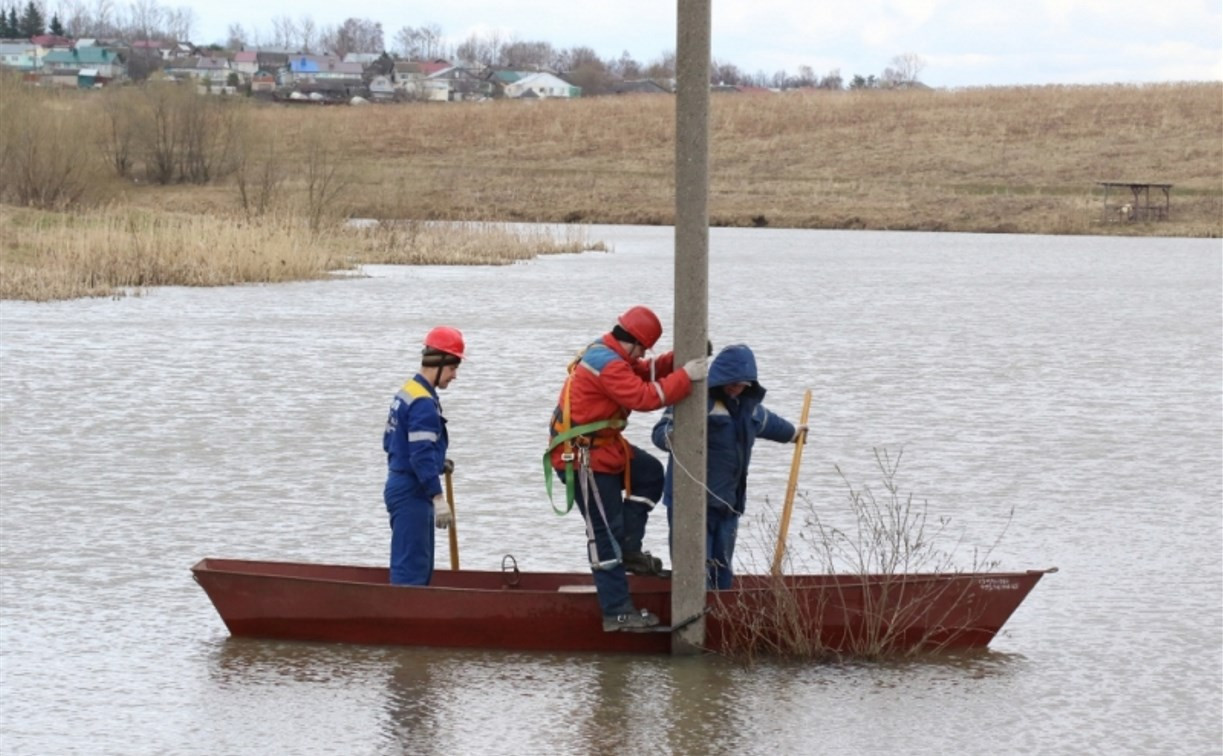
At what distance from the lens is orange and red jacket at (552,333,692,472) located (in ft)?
24.7

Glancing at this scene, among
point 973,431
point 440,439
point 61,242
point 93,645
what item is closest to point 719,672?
point 440,439

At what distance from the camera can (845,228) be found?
→ 174ft

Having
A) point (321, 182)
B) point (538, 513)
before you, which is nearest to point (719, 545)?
point (538, 513)

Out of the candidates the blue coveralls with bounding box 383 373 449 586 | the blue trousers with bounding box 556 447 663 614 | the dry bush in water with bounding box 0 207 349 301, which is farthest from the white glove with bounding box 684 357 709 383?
the dry bush in water with bounding box 0 207 349 301

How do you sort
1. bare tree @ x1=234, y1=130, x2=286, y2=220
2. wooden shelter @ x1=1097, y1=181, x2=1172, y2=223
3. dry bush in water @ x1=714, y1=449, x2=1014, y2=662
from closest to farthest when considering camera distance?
dry bush in water @ x1=714, y1=449, x2=1014, y2=662 → bare tree @ x1=234, y1=130, x2=286, y2=220 → wooden shelter @ x1=1097, y1=181, x2=1172, y2=223

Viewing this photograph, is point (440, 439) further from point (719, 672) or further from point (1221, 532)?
point (1221, 532)

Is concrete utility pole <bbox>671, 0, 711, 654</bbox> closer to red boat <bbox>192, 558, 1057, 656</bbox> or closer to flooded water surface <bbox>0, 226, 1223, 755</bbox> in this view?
red boat <bbox>192, 558, 1057, 656</bbox>

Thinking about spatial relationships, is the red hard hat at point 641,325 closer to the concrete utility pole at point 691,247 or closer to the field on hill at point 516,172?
the concrete utility pole at point 691,247

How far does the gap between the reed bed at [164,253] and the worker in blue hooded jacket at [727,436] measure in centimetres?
1999

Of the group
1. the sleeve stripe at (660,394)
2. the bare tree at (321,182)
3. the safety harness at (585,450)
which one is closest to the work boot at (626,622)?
the safety harness at (585,450)

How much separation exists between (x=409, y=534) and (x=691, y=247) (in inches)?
70.2

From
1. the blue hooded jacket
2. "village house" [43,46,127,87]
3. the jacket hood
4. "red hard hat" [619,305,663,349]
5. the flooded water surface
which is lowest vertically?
the flooded water surface

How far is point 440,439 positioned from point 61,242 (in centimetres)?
2303

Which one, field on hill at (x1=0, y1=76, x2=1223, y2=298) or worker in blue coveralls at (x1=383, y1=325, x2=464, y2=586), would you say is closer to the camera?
worker in blue coveralls at (x1=383, y1=325, x2=464, y2=586)
